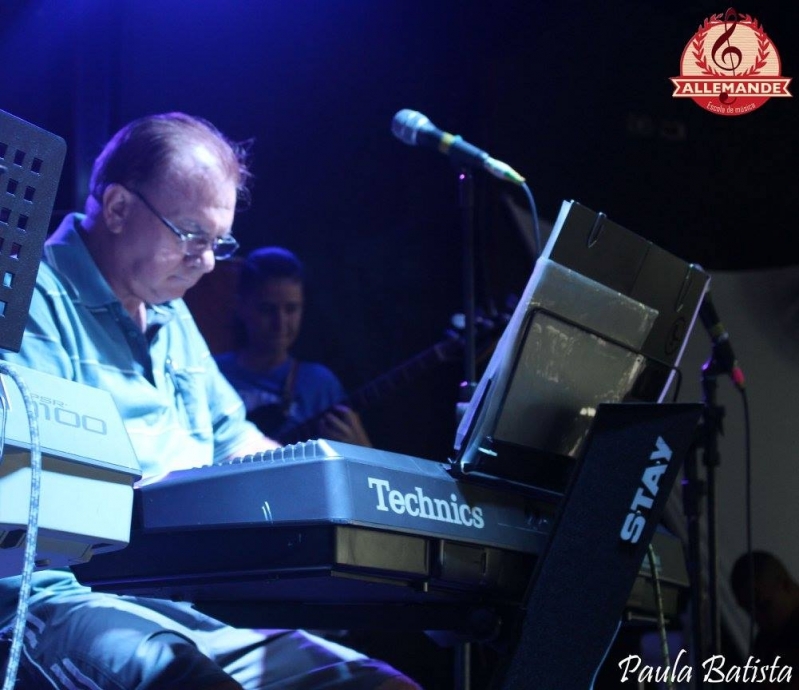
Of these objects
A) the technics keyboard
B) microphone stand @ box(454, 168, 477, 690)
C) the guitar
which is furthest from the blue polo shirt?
the guitar

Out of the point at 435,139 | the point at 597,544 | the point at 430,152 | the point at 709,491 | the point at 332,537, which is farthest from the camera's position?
the point at 430,152

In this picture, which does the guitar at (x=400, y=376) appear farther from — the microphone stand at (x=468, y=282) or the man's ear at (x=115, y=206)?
the man's ear at (x=115, y=206)

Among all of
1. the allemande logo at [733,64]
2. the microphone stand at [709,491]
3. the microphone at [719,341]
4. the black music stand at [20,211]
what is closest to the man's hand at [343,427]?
the microphone stand at [709,491]

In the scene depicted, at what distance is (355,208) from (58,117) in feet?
4.08

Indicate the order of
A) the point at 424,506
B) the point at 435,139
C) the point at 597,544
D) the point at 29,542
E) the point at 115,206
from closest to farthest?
the point at 29,542 → the point at 424,506 → the point at 597,544 → the point at 115,206 → the point at 435,139

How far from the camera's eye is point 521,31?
12.7 ft

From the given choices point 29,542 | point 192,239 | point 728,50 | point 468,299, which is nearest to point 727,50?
point 728,50

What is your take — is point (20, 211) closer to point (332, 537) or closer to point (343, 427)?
point (332, 537)

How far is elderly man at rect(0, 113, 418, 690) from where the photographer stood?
4.90 ft

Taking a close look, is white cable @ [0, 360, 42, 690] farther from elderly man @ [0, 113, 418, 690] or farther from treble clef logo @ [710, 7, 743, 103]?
treble clef logo @ [710, 7, 743, 103]

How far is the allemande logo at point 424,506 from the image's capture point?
1301 millimetres

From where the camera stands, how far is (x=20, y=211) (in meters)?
1.07

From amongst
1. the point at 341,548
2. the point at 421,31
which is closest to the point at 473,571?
the point at 341,548

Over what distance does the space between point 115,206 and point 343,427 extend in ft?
4.79
